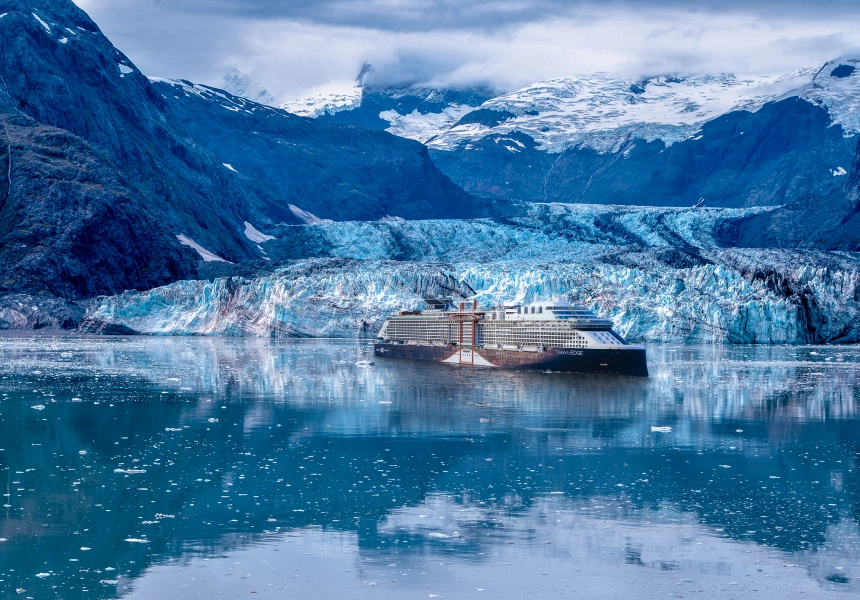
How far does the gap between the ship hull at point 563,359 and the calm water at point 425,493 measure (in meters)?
8.50

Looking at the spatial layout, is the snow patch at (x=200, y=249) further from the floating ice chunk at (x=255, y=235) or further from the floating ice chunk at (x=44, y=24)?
the floating ice chunk at (x=44, y=24)

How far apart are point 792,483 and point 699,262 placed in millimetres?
87900

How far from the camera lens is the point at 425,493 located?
67.3 feet

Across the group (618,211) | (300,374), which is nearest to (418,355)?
(300,374)

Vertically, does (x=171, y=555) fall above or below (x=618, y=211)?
below

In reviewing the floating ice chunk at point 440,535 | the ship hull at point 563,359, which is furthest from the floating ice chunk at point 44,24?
the floating ice chunk at point 440,535

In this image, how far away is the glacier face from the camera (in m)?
77.6

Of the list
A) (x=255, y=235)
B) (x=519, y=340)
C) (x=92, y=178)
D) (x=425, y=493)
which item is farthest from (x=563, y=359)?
(x=255, y=235)

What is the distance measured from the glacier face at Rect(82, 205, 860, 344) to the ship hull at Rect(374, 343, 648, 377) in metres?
20.0

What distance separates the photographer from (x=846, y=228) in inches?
6407

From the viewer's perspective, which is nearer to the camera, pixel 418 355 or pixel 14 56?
pixel 418 355

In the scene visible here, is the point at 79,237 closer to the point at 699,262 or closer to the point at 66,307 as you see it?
the point at 66,307

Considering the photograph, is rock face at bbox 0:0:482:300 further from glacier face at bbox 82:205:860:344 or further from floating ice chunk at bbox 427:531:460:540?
floating ice chunk at bbox 427:531:460:540

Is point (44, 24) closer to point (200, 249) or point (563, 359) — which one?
point (200, 249)
